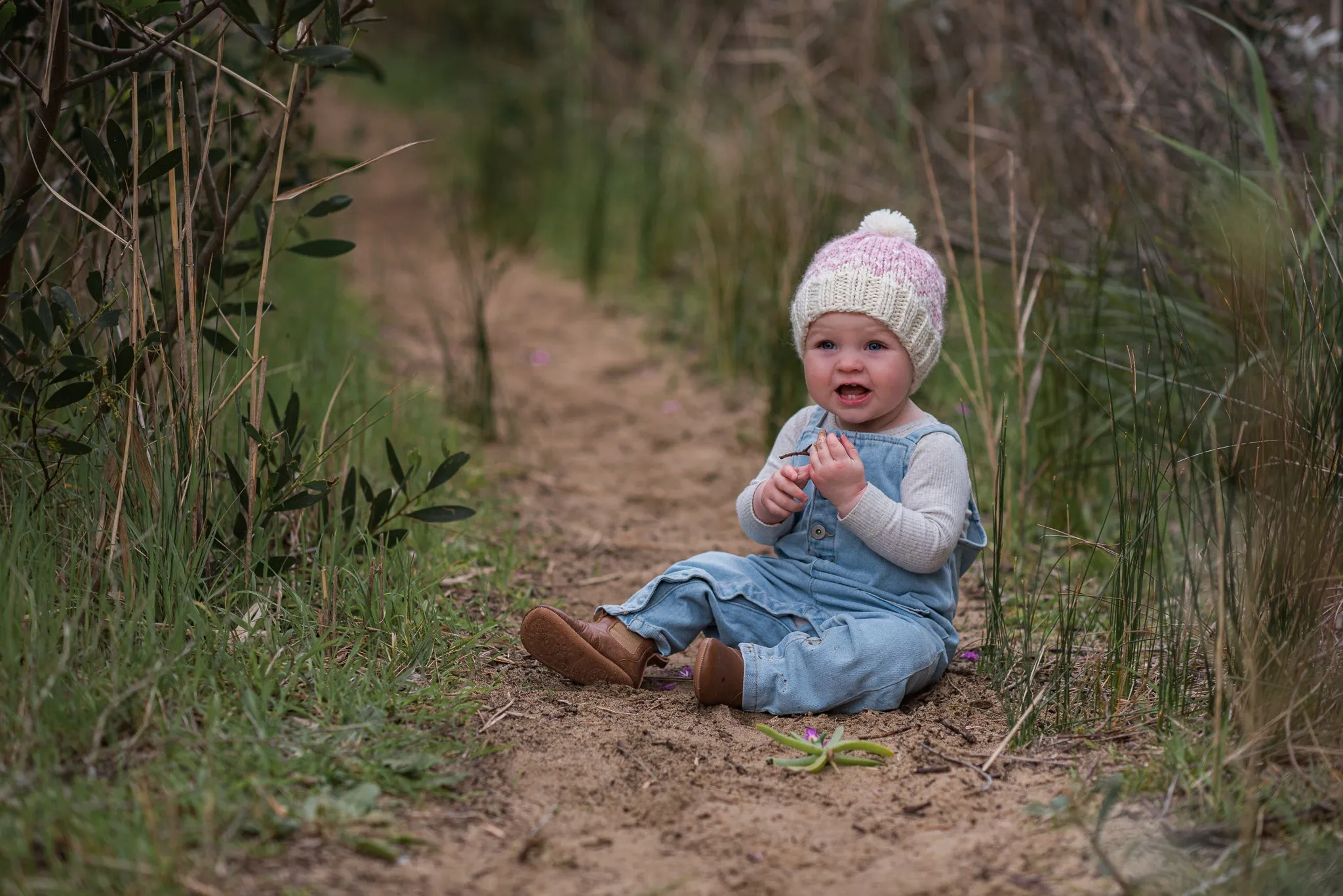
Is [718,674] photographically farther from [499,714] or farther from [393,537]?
[393,537]

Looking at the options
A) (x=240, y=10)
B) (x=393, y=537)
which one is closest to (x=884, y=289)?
(x=393, y=537)

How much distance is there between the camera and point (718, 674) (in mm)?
2215

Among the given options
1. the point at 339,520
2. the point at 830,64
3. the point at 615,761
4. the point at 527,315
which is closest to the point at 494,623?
the point at 339,520

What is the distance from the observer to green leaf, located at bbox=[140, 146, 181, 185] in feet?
7.07

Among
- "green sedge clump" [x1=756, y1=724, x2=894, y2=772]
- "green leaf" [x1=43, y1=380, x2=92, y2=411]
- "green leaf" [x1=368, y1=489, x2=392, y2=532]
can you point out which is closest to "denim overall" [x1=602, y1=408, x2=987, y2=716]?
"green sedge clump" [x1=756, y1=724, x2=894, y2=772]

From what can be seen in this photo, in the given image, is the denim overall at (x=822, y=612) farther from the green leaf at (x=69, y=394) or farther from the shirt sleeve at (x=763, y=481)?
the green leaf at (x=69, y=394)

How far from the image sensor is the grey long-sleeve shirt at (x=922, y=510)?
224cm

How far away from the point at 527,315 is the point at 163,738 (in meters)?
3.80

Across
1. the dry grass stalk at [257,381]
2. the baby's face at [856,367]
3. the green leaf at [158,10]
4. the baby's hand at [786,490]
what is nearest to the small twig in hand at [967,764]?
the baby's hand at [786,490]

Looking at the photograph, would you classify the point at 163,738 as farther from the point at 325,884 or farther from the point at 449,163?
the point at 449,163

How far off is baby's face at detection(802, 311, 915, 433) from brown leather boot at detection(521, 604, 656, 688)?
57 centimetres

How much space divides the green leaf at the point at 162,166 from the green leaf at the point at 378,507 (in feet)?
2.33

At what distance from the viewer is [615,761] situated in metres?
2.04

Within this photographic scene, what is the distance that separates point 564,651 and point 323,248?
3.12ft
